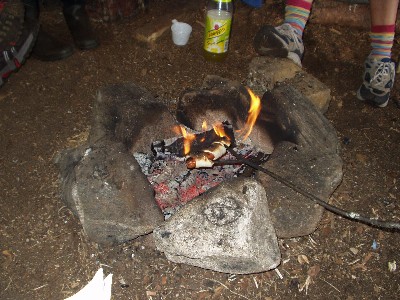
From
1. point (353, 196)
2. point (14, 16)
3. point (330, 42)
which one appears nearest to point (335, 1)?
point (330, 42)

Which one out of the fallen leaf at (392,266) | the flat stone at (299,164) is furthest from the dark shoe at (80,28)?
the fallen leaf at (392,266)

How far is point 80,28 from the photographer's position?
3355 mm

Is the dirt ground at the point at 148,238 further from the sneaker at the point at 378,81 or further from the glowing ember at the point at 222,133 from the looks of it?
the glowing ember at the point at 222,133

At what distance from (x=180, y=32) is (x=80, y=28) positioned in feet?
2.99

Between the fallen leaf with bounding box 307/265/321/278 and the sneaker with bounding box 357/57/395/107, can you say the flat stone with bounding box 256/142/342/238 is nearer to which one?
the fallen leaf with bounding box 307/265/321/278

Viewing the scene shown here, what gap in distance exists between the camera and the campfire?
2.11 m

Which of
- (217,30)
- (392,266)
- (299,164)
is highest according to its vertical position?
(217,30)

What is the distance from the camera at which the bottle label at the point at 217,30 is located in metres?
2.93

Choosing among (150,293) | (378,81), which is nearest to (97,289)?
(150,293)

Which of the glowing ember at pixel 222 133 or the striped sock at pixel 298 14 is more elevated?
the striped sock at pixel 298 14

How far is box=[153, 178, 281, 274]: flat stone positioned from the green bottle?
166cm

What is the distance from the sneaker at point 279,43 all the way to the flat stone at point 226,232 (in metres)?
1.63

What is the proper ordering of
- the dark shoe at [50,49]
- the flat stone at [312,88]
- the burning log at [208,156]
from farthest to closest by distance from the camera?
the dark shoe at [50,49] → the flat stone at [312,88] → the burning log at [208,156]

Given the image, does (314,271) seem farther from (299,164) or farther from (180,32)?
(180,32)
